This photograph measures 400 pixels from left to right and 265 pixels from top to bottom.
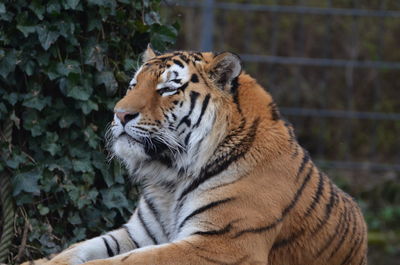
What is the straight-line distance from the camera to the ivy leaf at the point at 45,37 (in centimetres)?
438

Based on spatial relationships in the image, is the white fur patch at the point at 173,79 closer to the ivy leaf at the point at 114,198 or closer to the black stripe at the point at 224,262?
the black stripe at the point at 224,262

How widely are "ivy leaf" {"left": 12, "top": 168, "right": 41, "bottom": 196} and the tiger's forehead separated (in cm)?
81

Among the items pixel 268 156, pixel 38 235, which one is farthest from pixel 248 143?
pixel 38 235

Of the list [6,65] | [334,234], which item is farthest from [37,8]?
[334,234]

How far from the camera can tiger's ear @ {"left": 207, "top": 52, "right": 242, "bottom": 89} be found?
3.96m

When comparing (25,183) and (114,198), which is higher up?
(25,183)

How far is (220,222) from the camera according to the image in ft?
12.2

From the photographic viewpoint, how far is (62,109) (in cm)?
454

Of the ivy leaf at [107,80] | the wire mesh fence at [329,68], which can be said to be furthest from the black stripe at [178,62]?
the wire mesh fence at [329,68]

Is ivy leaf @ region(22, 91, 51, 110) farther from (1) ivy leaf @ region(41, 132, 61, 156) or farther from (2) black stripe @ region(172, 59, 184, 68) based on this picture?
(2) black stripe @ region(172, 59, 184, 68)

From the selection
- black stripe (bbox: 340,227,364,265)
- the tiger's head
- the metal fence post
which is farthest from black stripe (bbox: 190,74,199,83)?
the metal fence post

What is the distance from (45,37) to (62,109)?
399 millimetres

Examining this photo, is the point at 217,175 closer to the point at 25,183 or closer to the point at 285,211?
the point at 285,211

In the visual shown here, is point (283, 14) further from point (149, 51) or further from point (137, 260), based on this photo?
point (137, 260)
